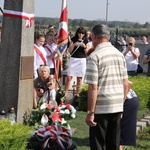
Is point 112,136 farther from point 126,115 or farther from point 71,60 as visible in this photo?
point 71,60

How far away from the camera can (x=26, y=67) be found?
→ 6.98m

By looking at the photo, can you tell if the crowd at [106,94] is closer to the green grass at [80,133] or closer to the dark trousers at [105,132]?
the dark trousers at [105,132]

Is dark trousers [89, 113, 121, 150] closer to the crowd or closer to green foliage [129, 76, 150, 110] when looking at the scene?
the crowd

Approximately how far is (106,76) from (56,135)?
3.70 feet

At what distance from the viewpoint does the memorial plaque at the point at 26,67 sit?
6867 mm

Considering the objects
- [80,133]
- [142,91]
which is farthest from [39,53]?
[142,91]

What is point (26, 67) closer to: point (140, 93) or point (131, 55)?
point (140, 93)

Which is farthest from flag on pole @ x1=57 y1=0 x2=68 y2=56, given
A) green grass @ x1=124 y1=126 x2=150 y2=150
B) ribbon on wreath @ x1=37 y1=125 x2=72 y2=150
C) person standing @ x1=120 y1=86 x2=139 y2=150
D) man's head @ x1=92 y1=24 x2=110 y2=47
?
man's head @ x1=92 y1=24 x2=110 y2=47

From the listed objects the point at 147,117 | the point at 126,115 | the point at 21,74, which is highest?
the point at 21,74

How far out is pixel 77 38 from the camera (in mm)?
10734

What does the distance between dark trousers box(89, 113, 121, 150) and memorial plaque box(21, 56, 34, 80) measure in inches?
77.3

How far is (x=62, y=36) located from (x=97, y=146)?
15.5 ft

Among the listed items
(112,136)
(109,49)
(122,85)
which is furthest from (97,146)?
(109,49)

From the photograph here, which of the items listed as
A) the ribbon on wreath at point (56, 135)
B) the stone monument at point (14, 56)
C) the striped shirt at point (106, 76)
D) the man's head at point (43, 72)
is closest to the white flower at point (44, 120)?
the stone monument at point (14, 56)
